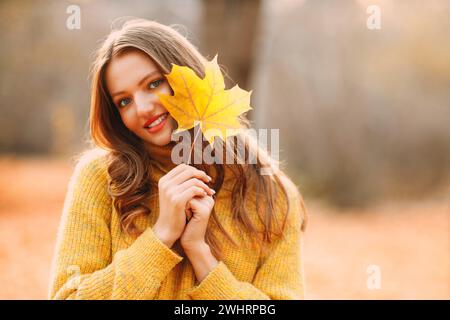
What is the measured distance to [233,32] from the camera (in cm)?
482

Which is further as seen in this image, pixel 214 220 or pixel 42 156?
pixel 42 156

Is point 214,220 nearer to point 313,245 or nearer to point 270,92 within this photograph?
point 313,245

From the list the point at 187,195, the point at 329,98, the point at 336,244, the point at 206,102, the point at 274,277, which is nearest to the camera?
the point at 187,195

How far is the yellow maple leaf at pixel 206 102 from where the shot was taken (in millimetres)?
1785

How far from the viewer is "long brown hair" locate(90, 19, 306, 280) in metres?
1.89

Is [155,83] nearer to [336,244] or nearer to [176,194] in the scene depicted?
[176,194]

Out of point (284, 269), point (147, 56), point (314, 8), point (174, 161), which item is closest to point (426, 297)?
point (284, 269)

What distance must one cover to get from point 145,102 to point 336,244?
4810 mm

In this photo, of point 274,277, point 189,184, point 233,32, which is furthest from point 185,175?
point 233,32

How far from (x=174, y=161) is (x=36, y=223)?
3.50m

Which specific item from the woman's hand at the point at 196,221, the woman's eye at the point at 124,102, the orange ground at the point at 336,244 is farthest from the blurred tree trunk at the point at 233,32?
the woman's hand at the point at 196,221

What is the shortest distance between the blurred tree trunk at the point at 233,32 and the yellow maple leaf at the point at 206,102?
2.97m

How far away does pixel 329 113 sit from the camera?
364 inches

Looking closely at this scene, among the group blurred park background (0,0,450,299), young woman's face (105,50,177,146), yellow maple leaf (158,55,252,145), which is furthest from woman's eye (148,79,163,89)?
blurred park background (0,0,450,299)
